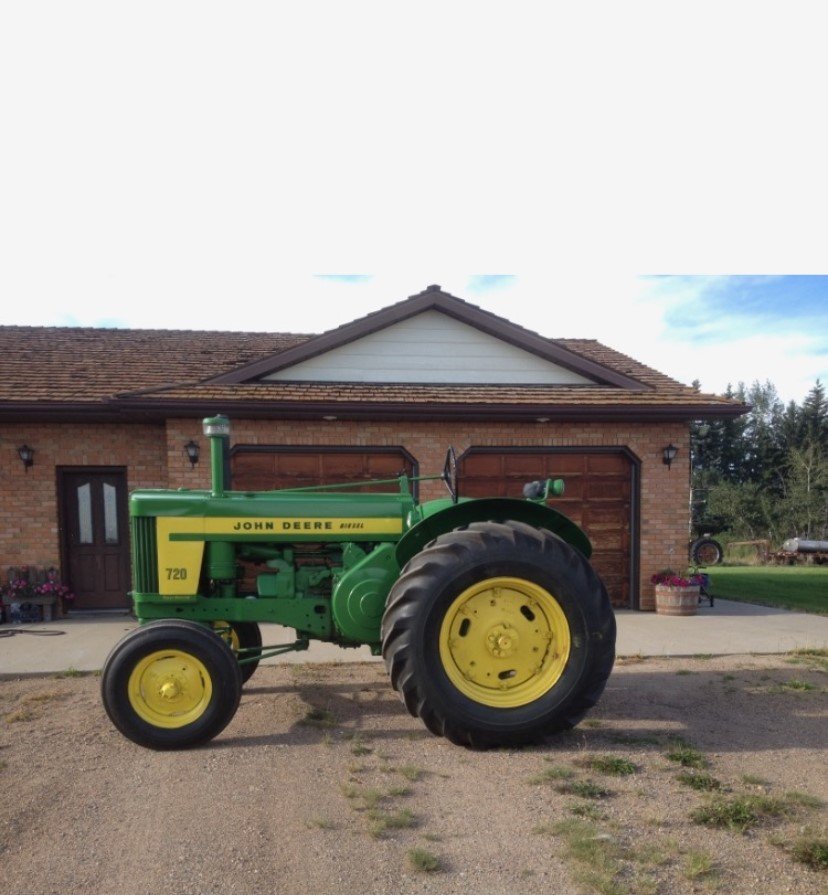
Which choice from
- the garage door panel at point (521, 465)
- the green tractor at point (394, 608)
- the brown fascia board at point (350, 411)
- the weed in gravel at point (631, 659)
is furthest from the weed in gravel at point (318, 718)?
the garage door panel at point (521, 465)

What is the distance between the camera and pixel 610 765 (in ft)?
A: 10.3

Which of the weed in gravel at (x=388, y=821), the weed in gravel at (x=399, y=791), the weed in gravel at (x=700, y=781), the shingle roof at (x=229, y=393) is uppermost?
the shingle roof at (x=229, y=393)

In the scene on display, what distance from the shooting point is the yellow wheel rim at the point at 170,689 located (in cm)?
337

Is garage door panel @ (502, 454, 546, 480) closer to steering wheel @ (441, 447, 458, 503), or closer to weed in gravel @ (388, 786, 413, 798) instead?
steering wheel @ (441, 447, 458, 503)

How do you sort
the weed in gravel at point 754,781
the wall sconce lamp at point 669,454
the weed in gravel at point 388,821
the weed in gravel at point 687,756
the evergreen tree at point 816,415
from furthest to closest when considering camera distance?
1. the evergreen tree at point 816,415
2. the wall sconce lamp at point 669,454
3. the weed in gravel at point 687,756
4. the weed in gravel at point 754,781
5. the weed in gravel at point 388,821

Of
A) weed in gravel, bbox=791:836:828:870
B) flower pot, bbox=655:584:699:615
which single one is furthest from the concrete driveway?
weed in gravel, bbox=791:836:828:870

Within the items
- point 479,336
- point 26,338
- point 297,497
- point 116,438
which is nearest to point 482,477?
point 479,336

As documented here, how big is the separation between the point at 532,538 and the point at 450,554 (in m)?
0.49

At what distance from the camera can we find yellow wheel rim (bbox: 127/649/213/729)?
11.1 ft

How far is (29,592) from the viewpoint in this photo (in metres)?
6.98

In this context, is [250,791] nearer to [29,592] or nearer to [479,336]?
[29,592]

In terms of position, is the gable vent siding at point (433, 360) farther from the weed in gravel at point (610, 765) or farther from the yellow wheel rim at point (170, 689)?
the weed in gravel at point (610, 765)

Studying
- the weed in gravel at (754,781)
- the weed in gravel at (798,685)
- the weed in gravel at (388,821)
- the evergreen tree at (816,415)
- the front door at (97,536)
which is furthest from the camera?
the evergreen tree at (816,415)

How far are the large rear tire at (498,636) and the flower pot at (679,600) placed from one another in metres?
4.46
